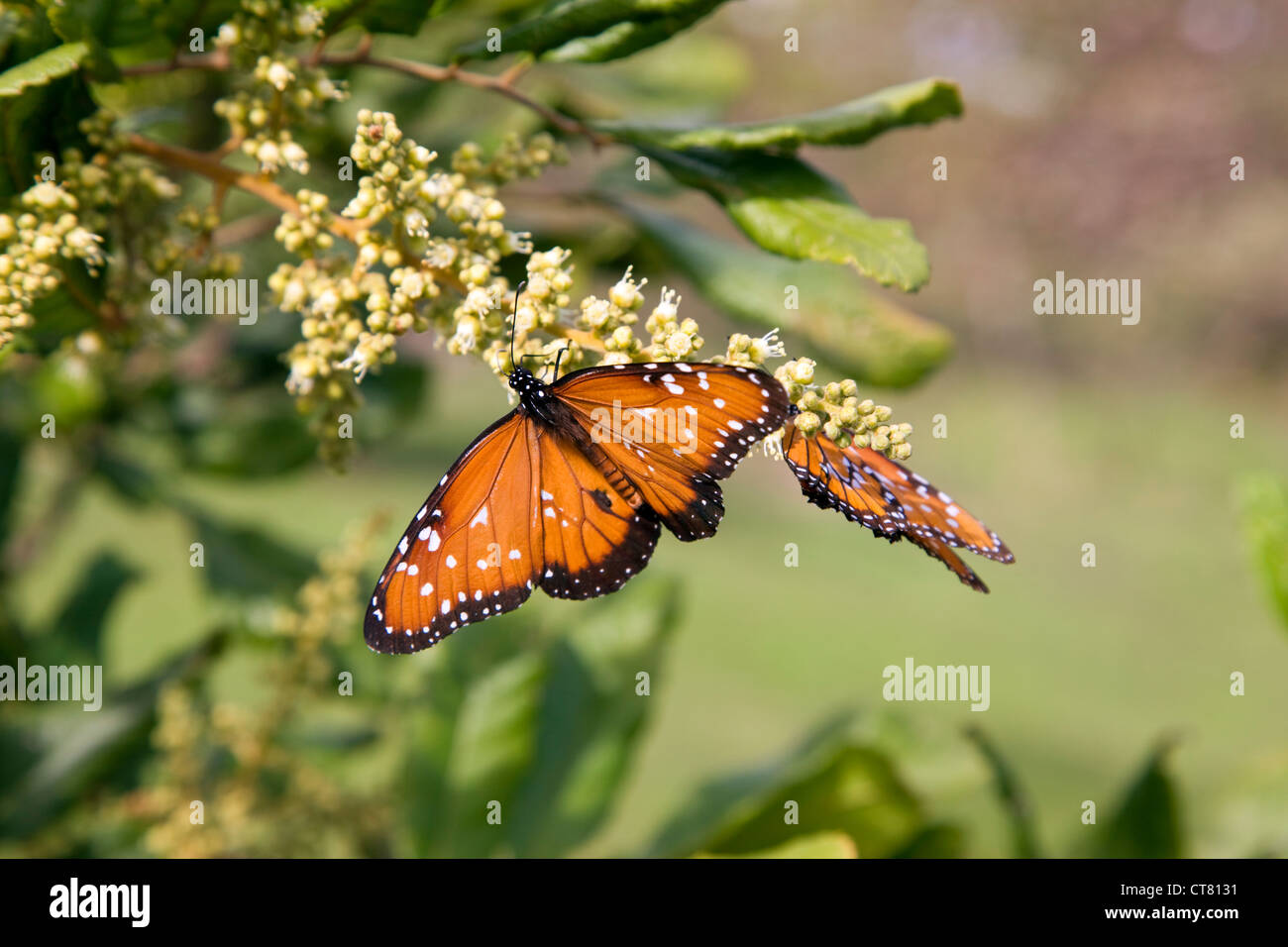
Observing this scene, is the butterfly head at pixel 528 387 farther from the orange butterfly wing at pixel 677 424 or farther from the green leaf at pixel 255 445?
the green leaf at pixel 255 445

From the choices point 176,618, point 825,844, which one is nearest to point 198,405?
point 825,844

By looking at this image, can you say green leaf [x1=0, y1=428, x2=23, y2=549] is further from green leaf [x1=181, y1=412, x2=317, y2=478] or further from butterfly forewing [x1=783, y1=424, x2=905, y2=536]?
butterfly forewing [x1=783, y1=424, x2=905, y2=536]

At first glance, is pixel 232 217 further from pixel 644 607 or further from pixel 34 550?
pixel 644 607

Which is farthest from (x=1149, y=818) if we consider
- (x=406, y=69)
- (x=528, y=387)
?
(x=406, y=69)

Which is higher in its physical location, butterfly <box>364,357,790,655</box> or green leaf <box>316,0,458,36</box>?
green leaf <box>316,0,458,36</box>

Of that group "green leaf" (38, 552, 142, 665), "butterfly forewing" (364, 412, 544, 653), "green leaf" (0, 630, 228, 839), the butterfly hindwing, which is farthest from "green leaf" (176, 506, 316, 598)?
the butterfly hindwing

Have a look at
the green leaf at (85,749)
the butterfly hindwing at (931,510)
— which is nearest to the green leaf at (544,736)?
the green leaf at (85,749)
